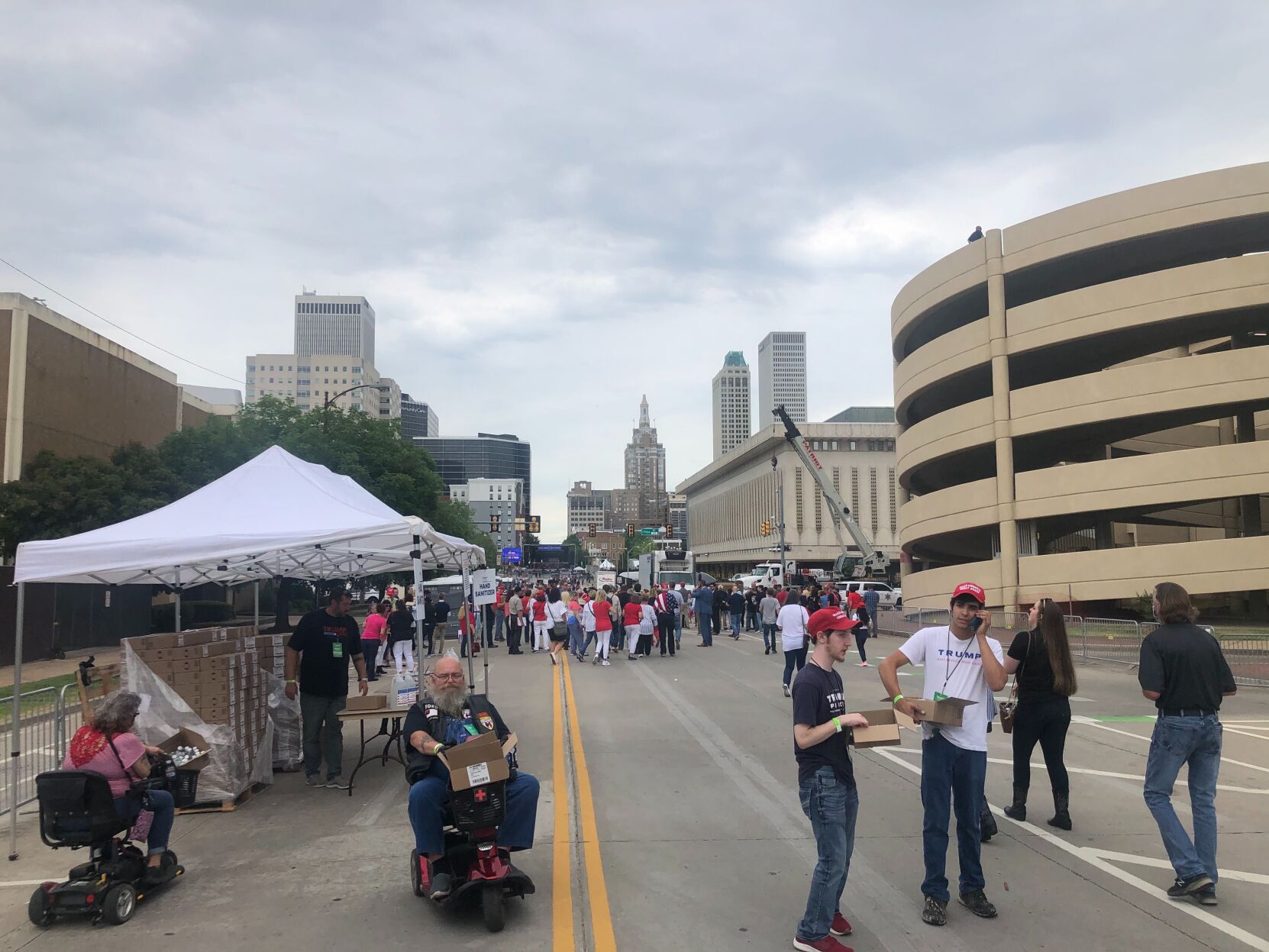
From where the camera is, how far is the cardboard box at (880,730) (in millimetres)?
4719

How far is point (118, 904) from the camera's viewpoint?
5516 mm

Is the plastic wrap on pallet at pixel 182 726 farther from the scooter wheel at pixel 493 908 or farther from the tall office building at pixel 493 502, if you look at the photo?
the tall office building at pixel 493 502

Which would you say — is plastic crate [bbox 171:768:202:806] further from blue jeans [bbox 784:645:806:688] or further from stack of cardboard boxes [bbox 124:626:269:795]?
blue jeans [bbox 784:645:806:688]

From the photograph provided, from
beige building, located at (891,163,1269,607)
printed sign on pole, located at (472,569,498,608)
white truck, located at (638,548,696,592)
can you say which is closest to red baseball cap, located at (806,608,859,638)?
printed sign on pole, located at (472,569,498,608)

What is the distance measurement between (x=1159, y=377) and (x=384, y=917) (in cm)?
3374

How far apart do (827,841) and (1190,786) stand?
2.79 metres

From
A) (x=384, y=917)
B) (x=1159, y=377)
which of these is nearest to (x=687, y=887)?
(x=384, y=917)

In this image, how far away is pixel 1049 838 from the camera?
703cm

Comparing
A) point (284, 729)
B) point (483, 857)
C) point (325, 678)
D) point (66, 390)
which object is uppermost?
point (66, 390)

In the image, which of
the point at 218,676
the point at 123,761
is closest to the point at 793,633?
the point at 218,676

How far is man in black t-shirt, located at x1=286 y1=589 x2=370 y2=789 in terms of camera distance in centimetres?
905

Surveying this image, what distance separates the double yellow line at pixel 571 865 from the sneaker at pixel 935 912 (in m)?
1.82

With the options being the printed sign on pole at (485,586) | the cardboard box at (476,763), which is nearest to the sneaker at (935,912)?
the cardboard box at (476,763)

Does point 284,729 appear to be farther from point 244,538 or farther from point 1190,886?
point 1190,886
